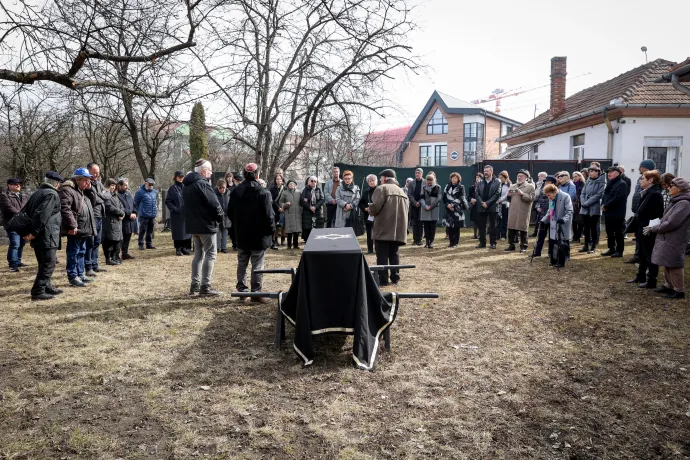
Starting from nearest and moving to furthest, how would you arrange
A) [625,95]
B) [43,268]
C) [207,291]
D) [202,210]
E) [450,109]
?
1. [202,210]
2. [43,268]
3. [207,291]
4. [625,95]
5. [450,109]

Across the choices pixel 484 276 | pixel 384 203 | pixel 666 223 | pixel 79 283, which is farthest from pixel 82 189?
pixel 666 223

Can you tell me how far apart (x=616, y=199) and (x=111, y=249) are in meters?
10.6

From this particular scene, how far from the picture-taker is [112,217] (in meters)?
9.58

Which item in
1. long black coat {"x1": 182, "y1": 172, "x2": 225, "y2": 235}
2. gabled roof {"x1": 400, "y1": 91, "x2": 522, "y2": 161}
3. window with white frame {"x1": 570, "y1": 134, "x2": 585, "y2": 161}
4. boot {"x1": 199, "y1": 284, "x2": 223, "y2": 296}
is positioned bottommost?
boot {"x1": 199, "y1": 284, "x2": 223, "y2": 296}

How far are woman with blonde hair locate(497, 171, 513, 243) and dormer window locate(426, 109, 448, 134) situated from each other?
3289 cm

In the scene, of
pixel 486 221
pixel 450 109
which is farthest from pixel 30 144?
pixel 450 109

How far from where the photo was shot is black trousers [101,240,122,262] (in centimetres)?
1017

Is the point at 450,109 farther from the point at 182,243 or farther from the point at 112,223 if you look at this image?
the point at 112,223

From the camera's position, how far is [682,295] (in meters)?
7.07

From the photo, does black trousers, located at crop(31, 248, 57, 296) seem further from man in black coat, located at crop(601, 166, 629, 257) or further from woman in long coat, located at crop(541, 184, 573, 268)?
man in black coat, located at crop(601, 166, 629, 257)

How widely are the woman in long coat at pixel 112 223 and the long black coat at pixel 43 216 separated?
2.26 metres

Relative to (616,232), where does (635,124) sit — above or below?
above

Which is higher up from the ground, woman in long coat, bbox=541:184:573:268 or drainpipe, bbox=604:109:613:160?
drainpipe, bbox=604:109:613:160

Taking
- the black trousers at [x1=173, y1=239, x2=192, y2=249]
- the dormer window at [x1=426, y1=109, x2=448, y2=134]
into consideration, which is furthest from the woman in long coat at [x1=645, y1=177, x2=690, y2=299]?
the dormer window at [x1=426, y1=109, x2=448, y2=134]
